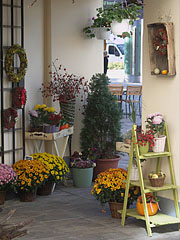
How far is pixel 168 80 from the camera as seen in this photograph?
5004mm

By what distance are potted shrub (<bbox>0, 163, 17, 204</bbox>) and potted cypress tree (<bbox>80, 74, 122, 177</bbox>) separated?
1520mm

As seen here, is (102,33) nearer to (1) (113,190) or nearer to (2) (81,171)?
(2) (81,171)

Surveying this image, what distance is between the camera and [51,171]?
6098 mm

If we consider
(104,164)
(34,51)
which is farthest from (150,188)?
(34,51)

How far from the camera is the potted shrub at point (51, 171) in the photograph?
6.15 meters

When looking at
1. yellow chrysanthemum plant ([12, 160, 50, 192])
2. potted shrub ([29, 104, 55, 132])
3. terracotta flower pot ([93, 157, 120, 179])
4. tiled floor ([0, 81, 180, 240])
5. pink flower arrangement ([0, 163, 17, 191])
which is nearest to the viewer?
tiled floor ([0, 81, 180, 240])

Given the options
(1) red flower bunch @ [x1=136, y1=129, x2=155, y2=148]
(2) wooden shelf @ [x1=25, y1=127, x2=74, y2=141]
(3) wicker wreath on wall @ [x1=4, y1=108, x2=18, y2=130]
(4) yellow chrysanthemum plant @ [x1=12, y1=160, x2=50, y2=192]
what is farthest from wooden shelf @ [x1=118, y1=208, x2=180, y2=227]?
(3) wicker wreath on wall @ [x1=4, y1=108, x2=18, y2=130]

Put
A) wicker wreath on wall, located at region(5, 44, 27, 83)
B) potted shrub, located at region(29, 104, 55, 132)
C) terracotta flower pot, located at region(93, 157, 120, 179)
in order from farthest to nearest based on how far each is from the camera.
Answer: terracotta flower pot, located at region(93, 157, 120, 179) → potted shrub, located at region(29, 104, 55, 132) → wicker wreath on wall, located at region(5, 44, 27, 83)

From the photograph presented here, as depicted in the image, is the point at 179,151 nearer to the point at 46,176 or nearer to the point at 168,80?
the point at 168,80

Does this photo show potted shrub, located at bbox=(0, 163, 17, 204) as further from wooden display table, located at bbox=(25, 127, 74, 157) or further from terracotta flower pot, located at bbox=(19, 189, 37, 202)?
wooden display table, located at bbox=(25, 127, 74, 157)

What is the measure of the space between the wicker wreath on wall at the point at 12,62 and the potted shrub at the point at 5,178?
1067 millimetres

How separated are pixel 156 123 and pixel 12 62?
222 centimetres

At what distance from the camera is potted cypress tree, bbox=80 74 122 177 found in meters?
7.04

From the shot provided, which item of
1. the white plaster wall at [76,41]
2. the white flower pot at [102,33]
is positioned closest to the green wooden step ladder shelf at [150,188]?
the white plaster wall at [76,41]
